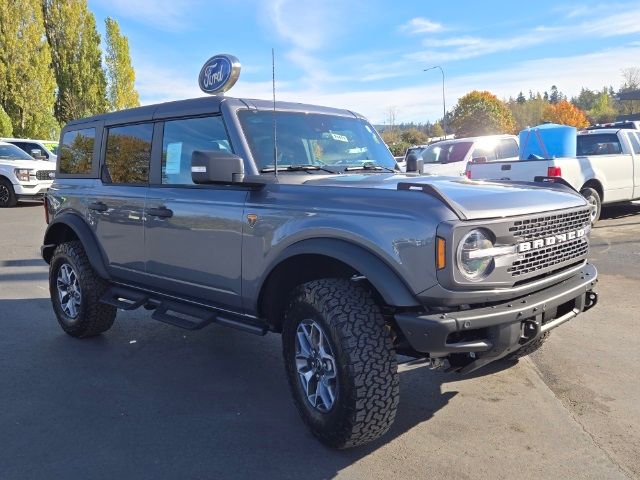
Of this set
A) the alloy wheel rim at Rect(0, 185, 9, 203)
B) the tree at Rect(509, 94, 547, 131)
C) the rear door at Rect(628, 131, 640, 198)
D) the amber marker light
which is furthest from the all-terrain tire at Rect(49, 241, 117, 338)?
the tree at Rect(509, 94, 547, 131)

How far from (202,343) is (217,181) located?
82.7 inches

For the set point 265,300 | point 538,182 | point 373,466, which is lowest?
point 373,466

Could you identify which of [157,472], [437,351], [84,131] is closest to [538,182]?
[437,351]

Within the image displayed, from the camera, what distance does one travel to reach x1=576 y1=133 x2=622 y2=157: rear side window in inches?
460

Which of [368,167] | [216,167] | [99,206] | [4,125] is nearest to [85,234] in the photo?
[99,206]

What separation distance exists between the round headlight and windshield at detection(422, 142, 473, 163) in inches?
467

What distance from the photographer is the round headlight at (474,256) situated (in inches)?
109

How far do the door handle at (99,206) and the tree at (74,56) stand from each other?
3743 cm

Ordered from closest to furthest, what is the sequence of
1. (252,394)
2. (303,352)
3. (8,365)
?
1. (303,352)
2. (252,394)
3. (8,365)

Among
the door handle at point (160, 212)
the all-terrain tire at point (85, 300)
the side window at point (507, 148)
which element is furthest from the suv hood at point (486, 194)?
the side window at point (507, 148)

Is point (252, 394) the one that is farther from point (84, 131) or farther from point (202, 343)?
point (84, 131)

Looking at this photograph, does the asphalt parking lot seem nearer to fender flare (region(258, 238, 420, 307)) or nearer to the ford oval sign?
fender flare (region(258, 238, 420, 307))

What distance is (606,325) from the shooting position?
17.1 ft

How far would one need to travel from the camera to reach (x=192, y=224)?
12.9ft
